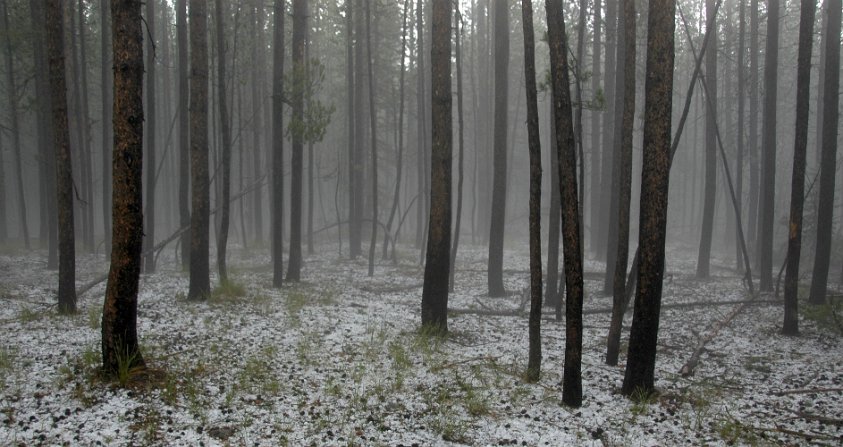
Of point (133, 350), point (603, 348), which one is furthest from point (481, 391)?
point (133, 350)

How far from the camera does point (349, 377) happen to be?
769 cm

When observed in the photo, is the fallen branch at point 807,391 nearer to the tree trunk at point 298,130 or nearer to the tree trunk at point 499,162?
the tree trunk at point 499,162

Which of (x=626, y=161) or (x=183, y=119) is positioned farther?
(x=183, y=119)

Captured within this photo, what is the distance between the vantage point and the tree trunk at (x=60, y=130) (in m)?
9.48

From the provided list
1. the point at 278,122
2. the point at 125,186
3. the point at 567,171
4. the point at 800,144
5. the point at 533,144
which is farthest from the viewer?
the point at 278,122

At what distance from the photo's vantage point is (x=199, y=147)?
1162cm

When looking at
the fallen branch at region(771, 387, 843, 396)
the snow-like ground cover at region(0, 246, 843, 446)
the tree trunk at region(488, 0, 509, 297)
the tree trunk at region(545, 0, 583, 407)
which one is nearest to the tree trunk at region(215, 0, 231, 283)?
the snow-like ground cover at region(0, 246, 843, 446)

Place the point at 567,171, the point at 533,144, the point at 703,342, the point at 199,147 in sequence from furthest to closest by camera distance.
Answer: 1. the point at 199,147
2. the point at 703,342
3. the point at 533,144
4. the point at 567,171

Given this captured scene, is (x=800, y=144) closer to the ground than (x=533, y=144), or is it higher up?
higher up

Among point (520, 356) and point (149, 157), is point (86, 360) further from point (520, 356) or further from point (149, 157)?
point (149, 157)

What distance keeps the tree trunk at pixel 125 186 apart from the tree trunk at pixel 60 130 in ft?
13.1

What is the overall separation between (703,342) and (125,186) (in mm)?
9625

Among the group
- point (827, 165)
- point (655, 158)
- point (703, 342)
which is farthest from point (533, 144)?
point (827, 165)

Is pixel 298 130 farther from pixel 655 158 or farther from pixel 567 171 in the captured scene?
pixel 655 158
